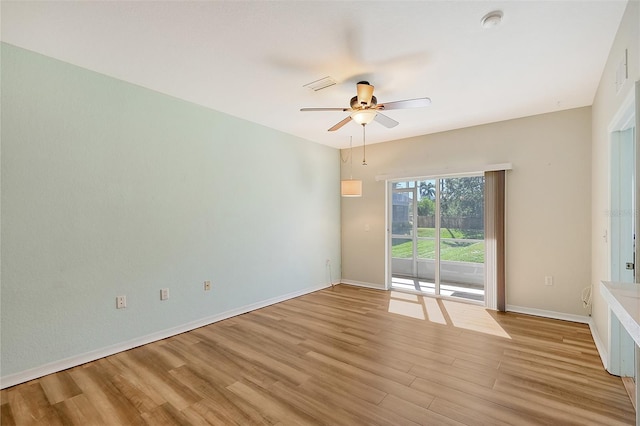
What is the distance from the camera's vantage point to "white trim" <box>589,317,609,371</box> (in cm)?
254

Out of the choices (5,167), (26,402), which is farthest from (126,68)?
(26,402)

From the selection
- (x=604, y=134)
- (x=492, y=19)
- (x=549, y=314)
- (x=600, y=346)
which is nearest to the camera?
(x=492, y=19)

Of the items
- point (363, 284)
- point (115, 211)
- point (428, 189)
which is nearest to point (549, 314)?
point (428, 189)

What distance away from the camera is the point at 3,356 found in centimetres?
230

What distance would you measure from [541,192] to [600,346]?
1.96 meters

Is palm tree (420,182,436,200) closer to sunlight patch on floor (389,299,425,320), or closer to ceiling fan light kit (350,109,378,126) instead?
sunlight patch on floor (389,299,425,320)

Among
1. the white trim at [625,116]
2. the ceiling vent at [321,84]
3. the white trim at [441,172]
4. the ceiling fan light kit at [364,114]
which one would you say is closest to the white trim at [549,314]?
the white trim at [441,172]

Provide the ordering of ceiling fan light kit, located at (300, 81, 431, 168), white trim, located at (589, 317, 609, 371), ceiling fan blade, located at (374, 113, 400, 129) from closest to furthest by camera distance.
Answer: white trim, located at (589, 317, 609, 371) < ceiling fan light kit, located at (300, 81, 431, 168) < ceiling fan blade, located at (374, 113, 400, 129)

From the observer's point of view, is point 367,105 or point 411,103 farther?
point 367,105

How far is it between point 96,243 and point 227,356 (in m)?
1.69

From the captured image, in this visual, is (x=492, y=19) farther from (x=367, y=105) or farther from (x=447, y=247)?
(x=447, y=247)

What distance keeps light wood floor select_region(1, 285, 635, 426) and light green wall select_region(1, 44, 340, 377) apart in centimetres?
42

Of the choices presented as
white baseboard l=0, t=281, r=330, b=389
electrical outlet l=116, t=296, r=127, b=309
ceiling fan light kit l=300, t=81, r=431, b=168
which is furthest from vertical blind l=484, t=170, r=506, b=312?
electrical outlet l=116, t=296, r=127, b=309

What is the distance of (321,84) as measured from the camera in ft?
9.92
